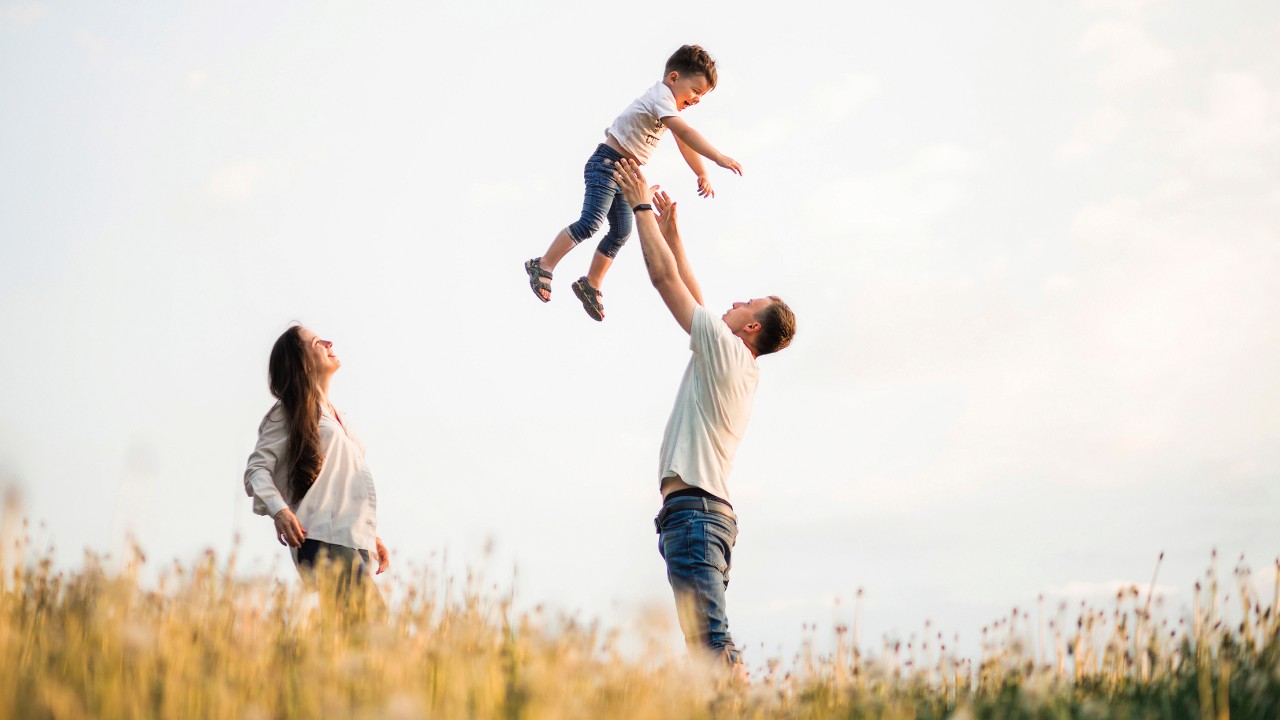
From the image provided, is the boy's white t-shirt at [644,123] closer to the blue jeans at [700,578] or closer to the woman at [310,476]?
the woman at [310,476]

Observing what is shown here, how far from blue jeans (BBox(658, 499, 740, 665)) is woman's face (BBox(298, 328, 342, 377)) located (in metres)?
2.24

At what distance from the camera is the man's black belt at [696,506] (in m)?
5.72

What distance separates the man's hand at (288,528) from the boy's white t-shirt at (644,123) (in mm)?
4760

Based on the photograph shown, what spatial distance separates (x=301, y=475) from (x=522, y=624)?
5.44ft

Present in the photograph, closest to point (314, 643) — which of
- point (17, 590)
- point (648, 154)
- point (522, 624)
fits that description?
point (522, 624)

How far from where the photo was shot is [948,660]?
6094 millimetres

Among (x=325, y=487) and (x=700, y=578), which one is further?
(x=325, y=487)

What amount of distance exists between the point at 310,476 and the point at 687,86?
189 inches

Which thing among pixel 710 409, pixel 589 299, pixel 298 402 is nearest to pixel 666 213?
pixel 710 409

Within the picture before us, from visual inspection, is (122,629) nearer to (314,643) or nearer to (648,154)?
(314,643)

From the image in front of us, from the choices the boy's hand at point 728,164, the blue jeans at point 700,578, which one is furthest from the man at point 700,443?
the boy's hand at point 728,164

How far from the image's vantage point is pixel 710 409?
592 centimetres

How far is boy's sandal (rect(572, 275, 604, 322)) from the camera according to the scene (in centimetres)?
995

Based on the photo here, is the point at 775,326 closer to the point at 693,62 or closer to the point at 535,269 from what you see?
the point at 693,62
